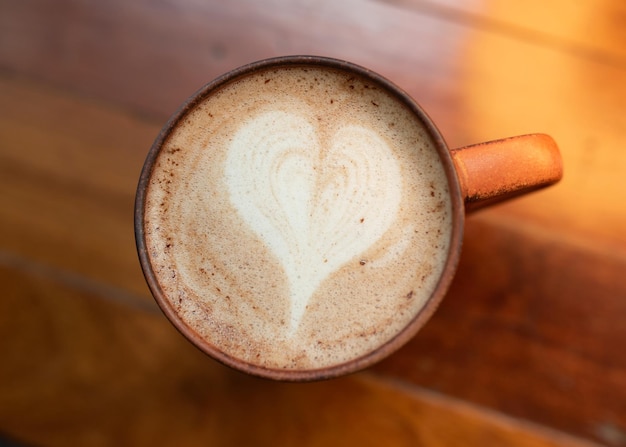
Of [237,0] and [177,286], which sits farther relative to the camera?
[237,0]

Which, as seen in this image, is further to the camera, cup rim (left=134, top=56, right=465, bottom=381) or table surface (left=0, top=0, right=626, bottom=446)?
table surface (left=0, top=0, right=626, bottom=446)

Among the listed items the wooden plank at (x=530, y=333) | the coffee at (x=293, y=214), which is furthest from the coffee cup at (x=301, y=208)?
the wooden plank at (x=530, y=333)

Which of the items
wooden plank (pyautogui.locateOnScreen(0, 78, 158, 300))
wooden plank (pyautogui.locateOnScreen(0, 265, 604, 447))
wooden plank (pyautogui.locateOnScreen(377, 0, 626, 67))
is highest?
wooden plank (pyautogui.locateOnScreen(377, 0, 626, 67))

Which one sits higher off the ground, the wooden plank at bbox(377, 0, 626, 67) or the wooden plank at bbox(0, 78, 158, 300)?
the wooden plank at bbox(377, 0, 626, 67)

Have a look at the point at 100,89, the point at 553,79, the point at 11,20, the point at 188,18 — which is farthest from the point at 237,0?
the point at 553,79

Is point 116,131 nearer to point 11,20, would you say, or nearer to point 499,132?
point 11,20

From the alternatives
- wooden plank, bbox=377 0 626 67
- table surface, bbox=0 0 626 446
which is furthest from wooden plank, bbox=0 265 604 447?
wooden plank, bbox=377 0 626 67

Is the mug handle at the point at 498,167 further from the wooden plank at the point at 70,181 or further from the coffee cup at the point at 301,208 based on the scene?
the wooden plank at the point at 70,181

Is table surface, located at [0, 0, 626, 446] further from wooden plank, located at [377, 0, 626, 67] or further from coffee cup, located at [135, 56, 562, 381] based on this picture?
coffee cup, located at [135, 56, 562, 381]
